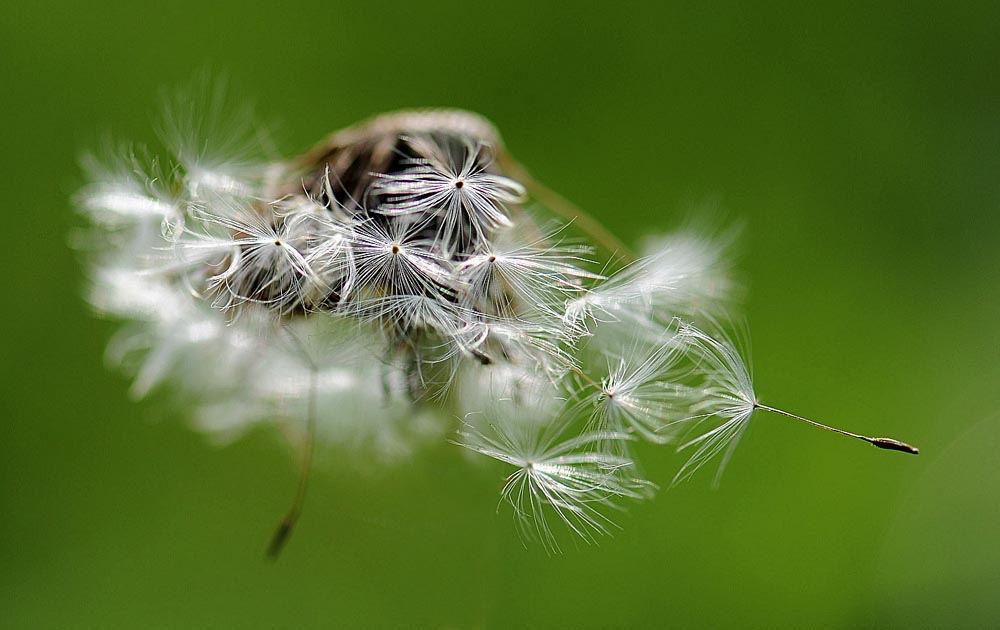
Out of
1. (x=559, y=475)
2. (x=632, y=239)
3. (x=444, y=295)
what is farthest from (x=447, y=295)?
(x=632, y=239)

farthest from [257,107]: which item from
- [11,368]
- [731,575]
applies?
[731,575]

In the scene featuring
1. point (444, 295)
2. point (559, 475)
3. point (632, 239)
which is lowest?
point (559, 475)

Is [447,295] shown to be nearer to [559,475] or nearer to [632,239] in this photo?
[559,475]

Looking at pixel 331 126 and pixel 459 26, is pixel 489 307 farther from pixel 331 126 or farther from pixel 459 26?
pixel 459 26

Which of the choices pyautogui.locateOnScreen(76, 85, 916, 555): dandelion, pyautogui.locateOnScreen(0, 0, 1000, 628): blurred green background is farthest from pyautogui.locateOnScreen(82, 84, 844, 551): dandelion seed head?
pyautogui.locateOnScreen(0, 0, 1000, 628): blurred green background

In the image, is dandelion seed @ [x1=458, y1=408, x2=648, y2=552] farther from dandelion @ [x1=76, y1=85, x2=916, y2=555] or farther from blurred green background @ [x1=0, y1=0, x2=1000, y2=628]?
blurred green background @ [x1=0, y1=0, x2=1000, y2=628]

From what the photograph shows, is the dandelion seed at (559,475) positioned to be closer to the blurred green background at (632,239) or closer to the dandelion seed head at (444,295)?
the dandelion seed head at (444,295)

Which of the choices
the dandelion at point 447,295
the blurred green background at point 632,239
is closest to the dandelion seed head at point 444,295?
the dandelion at point 447,295
